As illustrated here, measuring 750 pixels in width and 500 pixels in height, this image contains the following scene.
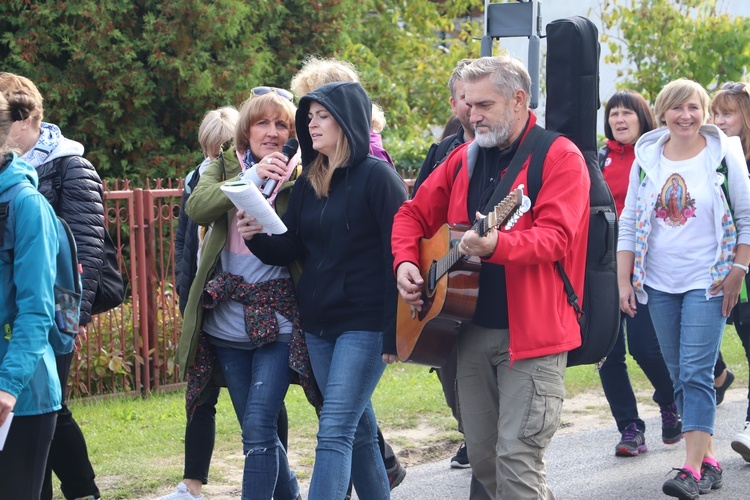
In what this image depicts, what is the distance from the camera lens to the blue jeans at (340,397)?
4.35 meters

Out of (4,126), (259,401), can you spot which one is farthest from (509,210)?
(4,126)

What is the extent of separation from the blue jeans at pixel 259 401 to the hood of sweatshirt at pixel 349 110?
→ 909 millimetres

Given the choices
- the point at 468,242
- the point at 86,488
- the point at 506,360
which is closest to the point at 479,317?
the point at 506,360

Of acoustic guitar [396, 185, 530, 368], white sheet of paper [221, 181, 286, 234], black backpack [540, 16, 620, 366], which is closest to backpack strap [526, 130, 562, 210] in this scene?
black backpack [540, 16, 620, 366]

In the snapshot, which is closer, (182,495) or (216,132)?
(182,495)

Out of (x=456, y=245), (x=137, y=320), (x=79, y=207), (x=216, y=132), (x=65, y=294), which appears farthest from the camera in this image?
(x=137, y=320)

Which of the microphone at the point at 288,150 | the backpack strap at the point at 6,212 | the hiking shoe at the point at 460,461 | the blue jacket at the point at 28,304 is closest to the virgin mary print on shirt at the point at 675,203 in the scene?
the hiking shoe at the point at 460,461

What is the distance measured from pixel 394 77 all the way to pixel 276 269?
37.2ft

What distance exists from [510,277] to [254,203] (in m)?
1.06

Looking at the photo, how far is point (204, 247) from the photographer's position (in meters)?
4.84

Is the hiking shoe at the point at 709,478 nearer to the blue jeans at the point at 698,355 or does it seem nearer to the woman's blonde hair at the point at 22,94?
the blue jeans at the point at 698,355

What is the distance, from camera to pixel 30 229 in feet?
11.4

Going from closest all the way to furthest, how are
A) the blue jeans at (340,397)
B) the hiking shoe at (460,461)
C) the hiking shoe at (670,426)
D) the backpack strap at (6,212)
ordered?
the backpack strap at (6,212) < the blue jeans at (340,397) < the hiking shoe at (460,461) < the hiking shoe at (670,426)

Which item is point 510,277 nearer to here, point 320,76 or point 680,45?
point 320,76
